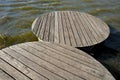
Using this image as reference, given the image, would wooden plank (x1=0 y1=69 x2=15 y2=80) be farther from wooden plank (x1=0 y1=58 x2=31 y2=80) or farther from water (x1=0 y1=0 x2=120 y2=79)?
water (x1=0 y1=0 x2=120 y2=79)

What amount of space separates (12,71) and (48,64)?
0.71 metres

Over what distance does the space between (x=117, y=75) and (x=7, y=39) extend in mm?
3595

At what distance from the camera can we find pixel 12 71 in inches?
151

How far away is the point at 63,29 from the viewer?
6.24 m

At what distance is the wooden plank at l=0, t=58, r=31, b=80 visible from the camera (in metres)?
3.67

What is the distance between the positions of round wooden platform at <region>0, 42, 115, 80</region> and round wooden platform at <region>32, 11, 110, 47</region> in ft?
2.86

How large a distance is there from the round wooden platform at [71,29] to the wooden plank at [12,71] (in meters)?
1.80

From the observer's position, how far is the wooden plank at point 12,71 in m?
3.67

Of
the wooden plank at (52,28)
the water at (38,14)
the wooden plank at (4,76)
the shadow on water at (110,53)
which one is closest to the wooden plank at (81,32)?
the shadow on water at (110,53)

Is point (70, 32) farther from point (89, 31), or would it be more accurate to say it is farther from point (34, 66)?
point (34, 66)

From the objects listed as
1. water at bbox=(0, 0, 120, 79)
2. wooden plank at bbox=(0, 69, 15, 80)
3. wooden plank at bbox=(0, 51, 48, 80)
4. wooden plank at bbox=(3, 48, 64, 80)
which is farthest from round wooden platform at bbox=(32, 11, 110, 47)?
wooden plank at bbox=(0, 69, 15, 80)

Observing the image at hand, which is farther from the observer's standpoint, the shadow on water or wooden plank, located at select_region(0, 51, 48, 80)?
the shadow on water

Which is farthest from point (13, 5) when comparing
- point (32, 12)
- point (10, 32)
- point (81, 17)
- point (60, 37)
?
point (60, 37)

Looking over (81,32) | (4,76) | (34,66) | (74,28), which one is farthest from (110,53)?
(4,76)
